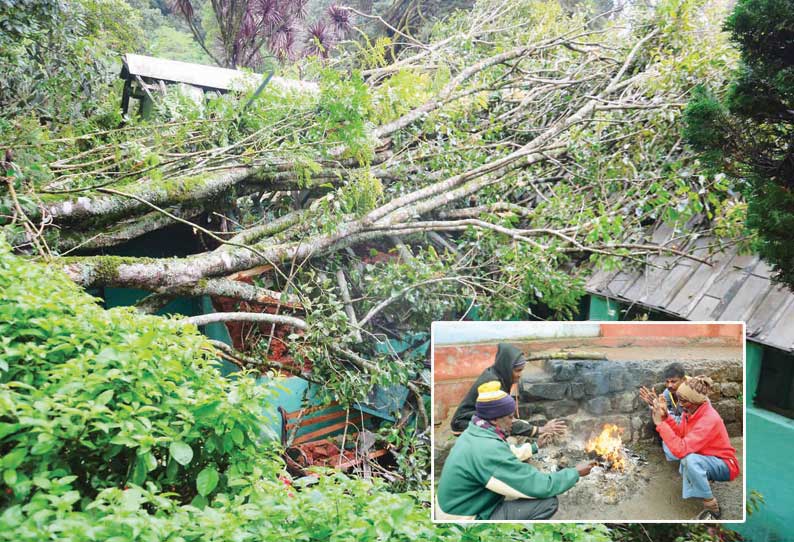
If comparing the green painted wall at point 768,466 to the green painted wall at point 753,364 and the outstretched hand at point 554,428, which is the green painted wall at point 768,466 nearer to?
the green painted wall at point 753,364

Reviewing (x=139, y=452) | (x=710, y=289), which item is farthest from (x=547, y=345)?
(x=710, y=289)

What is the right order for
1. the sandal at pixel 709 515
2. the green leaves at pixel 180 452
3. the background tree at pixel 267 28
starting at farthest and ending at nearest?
the background tree at pixel 267 28, the sandal at pixel 709 515, the green leaves at pixel 180 452

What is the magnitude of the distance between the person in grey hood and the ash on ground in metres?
0.06

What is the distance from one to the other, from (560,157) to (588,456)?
3.80 meters

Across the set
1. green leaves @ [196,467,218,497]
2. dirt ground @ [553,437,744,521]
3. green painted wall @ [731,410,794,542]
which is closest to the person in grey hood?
dirt ground @ [553,437,744,521]

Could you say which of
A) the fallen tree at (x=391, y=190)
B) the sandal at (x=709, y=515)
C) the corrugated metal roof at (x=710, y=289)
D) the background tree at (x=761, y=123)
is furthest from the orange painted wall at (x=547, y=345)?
the fallen tree at (x=391, y=190)

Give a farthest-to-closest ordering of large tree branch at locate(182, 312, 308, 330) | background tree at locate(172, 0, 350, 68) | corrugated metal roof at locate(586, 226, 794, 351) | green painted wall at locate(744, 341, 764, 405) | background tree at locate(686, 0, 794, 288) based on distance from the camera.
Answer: background tree at locate(172, 0, 350, 68) < large tree branch at locate(182, 312, 308, 330) < green painted wall at locate(744, 341, 764, 405) < corrugated metal roof at locate(586, 226, 794, 351) < background tree at locate(686, 0, 794, 288)

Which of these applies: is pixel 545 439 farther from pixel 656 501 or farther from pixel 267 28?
pixel 267 28

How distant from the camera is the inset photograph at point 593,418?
5.60 feet

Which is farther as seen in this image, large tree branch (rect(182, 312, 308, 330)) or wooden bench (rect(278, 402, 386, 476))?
wooden bench (rect(278, 402, 386, 476))

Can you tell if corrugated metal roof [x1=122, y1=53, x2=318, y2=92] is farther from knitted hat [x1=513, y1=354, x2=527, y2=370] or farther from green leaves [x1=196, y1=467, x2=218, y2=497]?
green leaves [x1=196, y1=467, x2=218, y2=497]

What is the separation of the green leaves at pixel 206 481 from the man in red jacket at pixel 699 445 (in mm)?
1178

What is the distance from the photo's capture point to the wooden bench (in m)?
3.54

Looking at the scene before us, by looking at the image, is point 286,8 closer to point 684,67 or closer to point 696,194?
point 684,67
